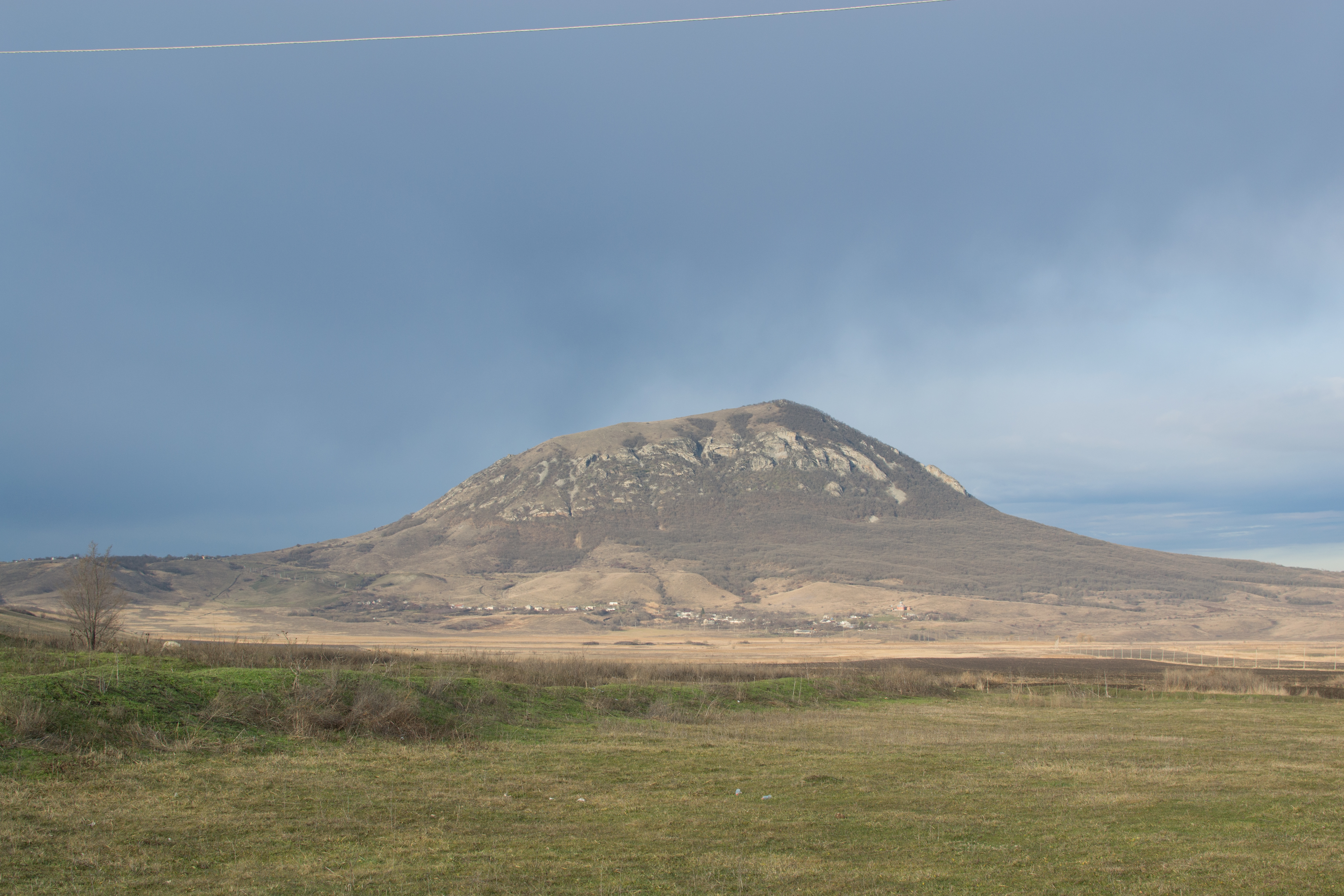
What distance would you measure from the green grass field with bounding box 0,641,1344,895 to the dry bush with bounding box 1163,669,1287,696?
18.9m

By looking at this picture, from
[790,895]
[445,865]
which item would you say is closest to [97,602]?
[445,865]

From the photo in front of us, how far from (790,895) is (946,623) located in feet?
435

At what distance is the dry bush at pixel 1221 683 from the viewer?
37156 millimetres

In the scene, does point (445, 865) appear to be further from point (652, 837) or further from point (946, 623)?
point (946, 623)

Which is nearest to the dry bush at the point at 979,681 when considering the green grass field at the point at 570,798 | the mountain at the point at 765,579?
the green grass field at the point at 570,798

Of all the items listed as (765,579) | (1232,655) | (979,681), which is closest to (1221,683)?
(979,681)

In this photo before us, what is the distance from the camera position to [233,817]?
32.1 feet

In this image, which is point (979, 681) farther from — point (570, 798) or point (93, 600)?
point (93, 600)

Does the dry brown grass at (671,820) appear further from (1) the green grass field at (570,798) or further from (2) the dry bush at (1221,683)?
(2) the dry bush at (1221,683)

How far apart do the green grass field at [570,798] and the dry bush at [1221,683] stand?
18904 millimetres

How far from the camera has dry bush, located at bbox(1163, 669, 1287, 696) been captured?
1463 inches

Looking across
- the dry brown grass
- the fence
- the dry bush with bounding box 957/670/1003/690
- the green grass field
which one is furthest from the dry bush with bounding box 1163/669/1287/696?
the dry brown grass

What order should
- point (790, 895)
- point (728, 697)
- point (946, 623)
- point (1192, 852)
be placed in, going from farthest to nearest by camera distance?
1. point (946, 623)
2. point (728, 697)
3. point (1192, 852)
4. point (790, 895)

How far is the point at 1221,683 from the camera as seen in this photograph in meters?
39.7
